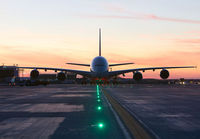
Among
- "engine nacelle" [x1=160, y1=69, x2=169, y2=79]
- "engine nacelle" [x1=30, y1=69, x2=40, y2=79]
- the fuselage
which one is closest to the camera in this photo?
"engine nacelle" [x1=160, y1=69, x2=169, y2=79]

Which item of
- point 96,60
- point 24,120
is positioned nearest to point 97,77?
point 96,60

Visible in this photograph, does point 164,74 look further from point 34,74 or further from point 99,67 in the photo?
point 34,74

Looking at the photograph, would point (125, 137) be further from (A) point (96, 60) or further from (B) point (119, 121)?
(A) point (96, 60)

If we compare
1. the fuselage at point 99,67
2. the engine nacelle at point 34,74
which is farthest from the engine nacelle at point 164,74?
the engine nacelle at point 34,74

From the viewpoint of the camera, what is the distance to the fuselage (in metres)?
47.5

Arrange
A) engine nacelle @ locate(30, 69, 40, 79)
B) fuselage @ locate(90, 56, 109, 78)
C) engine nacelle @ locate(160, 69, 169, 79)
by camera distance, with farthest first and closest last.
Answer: fuselage @ locate(90, 56, 109, 78) < engine nacelle @ locate(30, 69, 40, 79) < engine nacelle @ locate(160, 69, 169, 79)

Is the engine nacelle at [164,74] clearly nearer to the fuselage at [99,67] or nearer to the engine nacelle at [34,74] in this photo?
the fuselage at [99,67]

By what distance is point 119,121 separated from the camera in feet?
30.2

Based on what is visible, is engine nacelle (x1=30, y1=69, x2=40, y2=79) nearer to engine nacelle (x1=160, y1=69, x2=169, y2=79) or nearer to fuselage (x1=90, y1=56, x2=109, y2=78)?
fuselage (x1=90, y1=56, x2=109, y2=78)

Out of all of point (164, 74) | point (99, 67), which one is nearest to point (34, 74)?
point (99, 67)

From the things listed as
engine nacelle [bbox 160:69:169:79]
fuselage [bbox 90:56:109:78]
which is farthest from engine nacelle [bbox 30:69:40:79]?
engine nacelle [bbox 160:69:169:79]

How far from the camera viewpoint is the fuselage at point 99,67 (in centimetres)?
4753

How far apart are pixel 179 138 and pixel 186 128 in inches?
57.2

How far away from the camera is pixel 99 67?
47.5 metres
